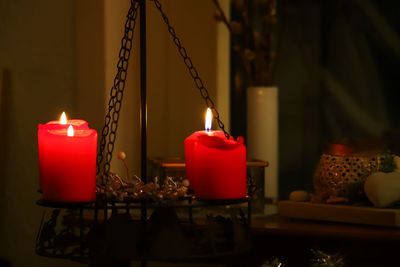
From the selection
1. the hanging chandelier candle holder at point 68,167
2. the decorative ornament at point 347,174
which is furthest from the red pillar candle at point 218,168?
the decorative ornament at point 347,174

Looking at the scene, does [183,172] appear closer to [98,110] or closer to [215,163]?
[98,110]

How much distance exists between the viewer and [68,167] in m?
0.95

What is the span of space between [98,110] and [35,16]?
0.27m

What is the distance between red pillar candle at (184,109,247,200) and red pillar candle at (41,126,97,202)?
13cm

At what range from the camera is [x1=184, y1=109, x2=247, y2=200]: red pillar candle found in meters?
0.97

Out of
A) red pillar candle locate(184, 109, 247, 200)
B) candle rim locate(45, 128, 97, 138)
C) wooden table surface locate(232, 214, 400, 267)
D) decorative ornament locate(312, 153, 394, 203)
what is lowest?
wooden table surface locate(232, 214, 400, 267)

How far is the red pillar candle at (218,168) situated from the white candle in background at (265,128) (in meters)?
0.77

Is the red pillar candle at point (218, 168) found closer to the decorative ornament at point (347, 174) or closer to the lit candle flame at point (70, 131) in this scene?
the lit candle flame at point (70, 131)

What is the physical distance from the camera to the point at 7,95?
69.7 inches

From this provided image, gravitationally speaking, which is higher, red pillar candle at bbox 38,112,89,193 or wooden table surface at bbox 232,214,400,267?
red pillar candle at bbox 38,112,89,193

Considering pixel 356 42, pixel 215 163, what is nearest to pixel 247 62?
pixel 356 42

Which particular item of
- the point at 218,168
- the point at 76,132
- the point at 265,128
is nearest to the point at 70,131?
the point at 76,132

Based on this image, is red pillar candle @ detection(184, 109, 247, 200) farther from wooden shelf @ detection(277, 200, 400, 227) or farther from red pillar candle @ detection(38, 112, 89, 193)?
wooden shelf @ detection(277, 200, 400, 227)

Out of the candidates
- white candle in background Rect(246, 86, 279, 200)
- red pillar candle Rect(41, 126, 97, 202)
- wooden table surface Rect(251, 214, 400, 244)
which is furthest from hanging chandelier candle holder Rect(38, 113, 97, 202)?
white candle in background Rect(246, 86, 279, 200)
